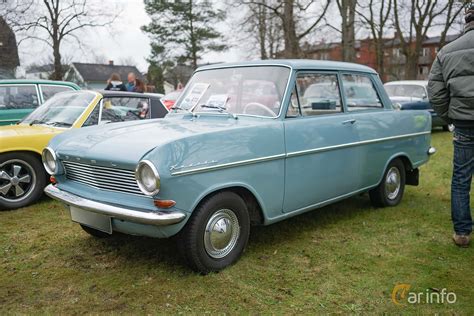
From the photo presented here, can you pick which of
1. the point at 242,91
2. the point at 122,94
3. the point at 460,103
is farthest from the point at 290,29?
the point at 460,103

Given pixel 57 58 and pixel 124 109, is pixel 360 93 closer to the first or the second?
pixel 124 109

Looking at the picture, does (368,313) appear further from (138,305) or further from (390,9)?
(390,9)

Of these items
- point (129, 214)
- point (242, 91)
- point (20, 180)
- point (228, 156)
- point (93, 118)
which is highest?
point (242, 91)

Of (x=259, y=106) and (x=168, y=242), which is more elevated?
(x=259, y=106)

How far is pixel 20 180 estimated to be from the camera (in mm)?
5066

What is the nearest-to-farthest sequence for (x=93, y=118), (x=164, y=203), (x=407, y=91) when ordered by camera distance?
1. (x=164, y=203)
2. (x=93, y=118)
3. (x=407, y=91)

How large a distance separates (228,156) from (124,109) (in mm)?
3219

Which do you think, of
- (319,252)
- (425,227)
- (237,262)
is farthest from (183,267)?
(425,227)

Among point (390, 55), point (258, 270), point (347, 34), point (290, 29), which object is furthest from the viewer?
point (390, 55)

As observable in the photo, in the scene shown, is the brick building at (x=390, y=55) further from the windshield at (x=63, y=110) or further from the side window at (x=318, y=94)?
the side window at (x=318, y=94)

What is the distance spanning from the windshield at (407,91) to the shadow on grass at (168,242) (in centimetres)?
900

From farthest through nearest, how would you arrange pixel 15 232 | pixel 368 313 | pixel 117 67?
pixel 117 67 < pixel 15 232 < pixel 368 313

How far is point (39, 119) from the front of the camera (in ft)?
18.8

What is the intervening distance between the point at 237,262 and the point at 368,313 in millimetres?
1132
